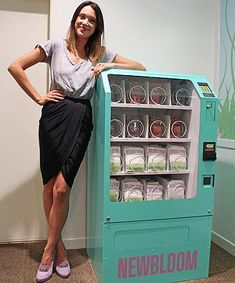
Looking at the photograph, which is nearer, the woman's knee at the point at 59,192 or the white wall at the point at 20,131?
the woman's knee at the point at 59,192

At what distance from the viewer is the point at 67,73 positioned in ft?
5.98

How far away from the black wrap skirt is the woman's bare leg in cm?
5

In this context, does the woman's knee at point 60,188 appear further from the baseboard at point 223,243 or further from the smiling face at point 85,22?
the baseboard at point 223,243

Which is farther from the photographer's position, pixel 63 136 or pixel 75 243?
pixel 75 243

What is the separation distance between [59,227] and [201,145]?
1.08m

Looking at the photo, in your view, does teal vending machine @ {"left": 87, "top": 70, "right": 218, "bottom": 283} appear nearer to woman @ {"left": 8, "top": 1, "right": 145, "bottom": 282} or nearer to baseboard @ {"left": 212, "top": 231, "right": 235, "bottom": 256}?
woman @ {"left": 8, "top": 1, "right": 145, "bottom": 282}

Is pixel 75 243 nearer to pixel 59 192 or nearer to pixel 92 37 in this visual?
pixel 59 192

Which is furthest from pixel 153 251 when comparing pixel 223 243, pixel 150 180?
pixel 223 243

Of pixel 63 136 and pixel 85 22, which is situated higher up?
pixel 85 22

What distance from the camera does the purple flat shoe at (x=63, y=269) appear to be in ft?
6.20

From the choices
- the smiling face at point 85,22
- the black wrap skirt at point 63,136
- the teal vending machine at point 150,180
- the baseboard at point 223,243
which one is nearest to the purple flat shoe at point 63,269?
the teal vending machine at point 150,180

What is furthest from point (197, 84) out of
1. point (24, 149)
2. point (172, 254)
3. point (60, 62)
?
point (24, 149)

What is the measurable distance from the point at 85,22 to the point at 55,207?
3.98ft

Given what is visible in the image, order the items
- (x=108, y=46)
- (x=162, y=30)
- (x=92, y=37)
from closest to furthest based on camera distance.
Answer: (x=92, y=37), (x=108, y=46), (x=162, y=30)
